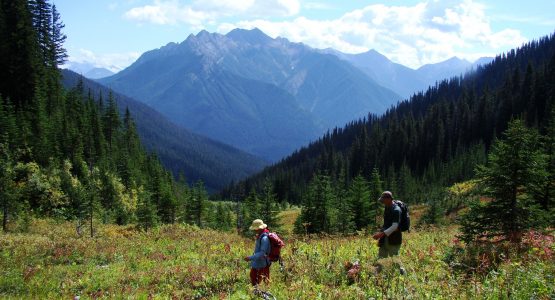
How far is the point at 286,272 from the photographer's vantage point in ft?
33.1

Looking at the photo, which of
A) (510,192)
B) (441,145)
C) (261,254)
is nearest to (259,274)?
(261,254)

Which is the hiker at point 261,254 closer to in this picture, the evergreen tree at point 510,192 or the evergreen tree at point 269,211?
the evergreen tree at point 510,192

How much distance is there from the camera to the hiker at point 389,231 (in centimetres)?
934

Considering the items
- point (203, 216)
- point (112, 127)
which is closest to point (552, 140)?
point (203, 216)

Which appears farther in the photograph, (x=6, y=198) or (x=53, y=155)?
(x=53, y=155)

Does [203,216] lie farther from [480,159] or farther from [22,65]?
[480,159]

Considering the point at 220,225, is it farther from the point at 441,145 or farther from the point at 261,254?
the point at 441,145

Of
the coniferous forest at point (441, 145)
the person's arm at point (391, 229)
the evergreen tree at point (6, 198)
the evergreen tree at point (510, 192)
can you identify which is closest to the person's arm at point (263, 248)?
the person's arm at point (391, 229)

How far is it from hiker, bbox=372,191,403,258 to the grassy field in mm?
491

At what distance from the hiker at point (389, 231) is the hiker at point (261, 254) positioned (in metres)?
2.53

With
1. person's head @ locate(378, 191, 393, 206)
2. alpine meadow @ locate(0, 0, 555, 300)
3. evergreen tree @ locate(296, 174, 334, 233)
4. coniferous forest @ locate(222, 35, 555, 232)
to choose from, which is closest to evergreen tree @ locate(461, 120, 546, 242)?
alpine meadow @ locate(0, 0, 555, 300)

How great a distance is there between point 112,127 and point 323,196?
52833 millimetres

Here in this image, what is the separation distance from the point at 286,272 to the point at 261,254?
1.22 meters

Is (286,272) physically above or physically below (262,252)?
below
